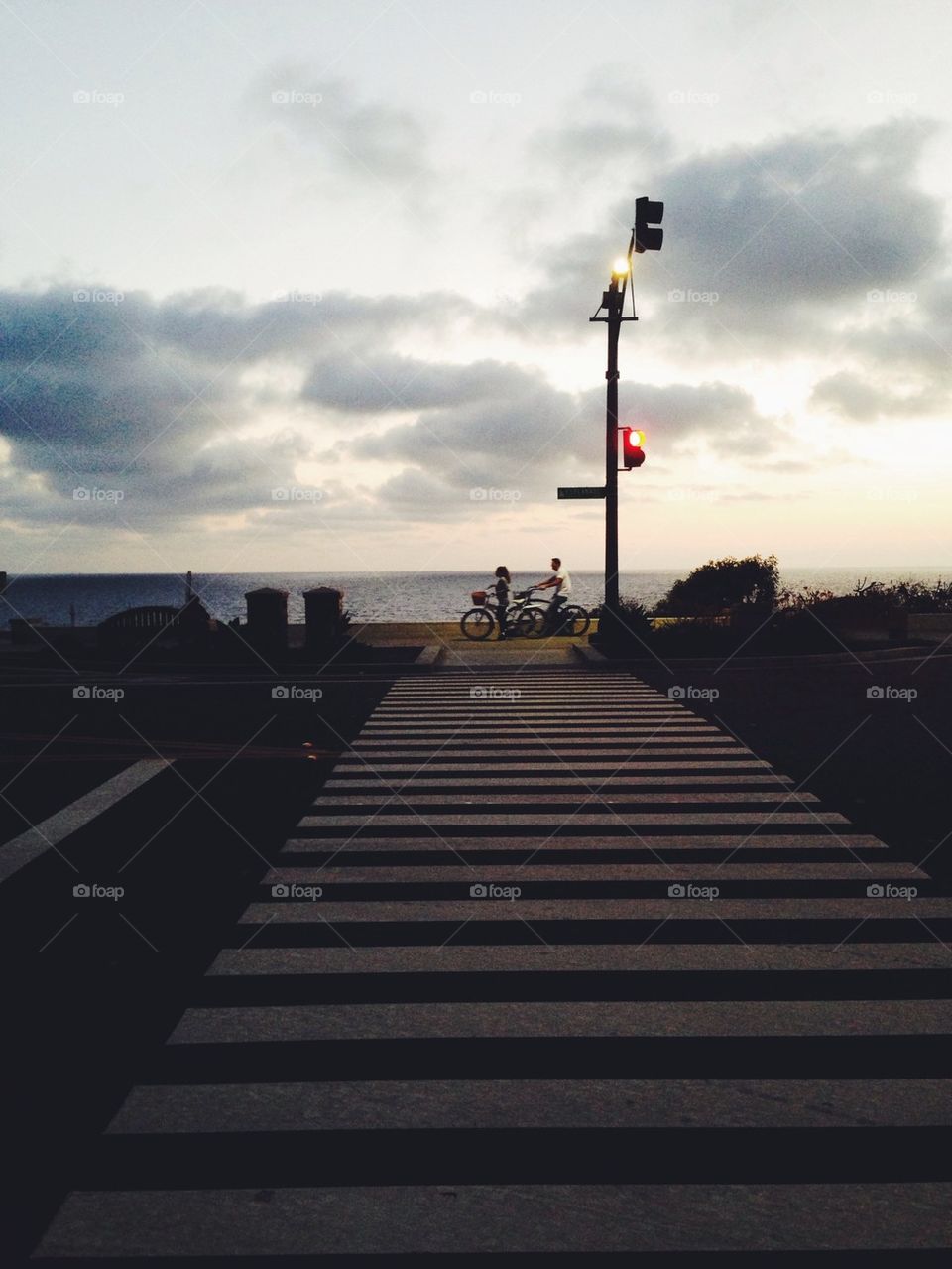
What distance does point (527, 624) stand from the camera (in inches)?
1003

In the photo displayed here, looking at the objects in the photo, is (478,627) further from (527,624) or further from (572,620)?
(572,620)

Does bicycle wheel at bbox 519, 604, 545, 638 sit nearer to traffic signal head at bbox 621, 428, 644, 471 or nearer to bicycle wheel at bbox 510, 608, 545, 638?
bicycle wheel at bbox 510, 608, 545, 638

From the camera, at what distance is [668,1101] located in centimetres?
377

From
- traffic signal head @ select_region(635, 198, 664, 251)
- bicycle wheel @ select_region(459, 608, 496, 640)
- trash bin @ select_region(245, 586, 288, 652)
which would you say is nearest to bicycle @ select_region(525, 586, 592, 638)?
bicycle wheel @ select_region(459, 608, 496, 640)

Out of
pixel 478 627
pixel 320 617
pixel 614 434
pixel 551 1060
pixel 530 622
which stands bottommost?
pixel 551 1060

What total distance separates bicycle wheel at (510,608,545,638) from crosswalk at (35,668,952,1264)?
17.7 metres

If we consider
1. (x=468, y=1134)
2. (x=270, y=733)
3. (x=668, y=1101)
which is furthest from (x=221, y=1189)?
(x=270, y=733)

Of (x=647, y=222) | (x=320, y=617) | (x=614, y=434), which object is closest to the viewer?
(x=647, y=222)

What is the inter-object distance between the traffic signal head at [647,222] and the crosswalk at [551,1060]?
41.2 feet

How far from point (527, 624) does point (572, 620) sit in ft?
5.47

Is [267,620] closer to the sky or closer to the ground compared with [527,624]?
closer to the sky

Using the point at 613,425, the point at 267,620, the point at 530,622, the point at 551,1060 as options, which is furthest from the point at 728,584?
the point at 551,1060

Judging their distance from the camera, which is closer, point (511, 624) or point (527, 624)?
point (527, 624)

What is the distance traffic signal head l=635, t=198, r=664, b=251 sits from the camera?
17656 millimetres
